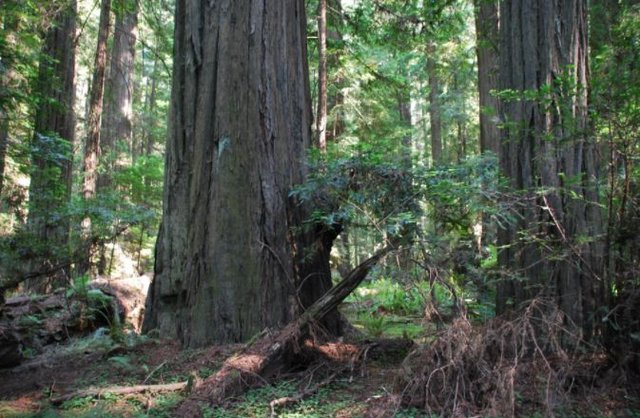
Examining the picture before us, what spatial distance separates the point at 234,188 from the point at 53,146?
5185mm

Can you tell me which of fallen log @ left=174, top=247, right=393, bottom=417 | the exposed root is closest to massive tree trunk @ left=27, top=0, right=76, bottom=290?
fallen log @ left=174, top=247, right=393, bottom=417

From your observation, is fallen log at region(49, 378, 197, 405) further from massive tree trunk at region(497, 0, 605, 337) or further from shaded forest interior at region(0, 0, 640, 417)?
massive tree trunk at region(497, 0, 605, 337)

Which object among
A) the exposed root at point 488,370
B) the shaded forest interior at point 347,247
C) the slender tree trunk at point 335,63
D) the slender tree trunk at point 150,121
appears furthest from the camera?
the slender tree trunk at point 150,121

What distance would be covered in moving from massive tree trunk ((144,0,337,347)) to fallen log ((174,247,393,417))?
571 mm

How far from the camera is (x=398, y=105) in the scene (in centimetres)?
2458

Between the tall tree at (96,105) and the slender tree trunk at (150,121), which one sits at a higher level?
the slender tree trunk at (150,121)

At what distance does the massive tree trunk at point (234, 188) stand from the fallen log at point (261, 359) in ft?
1.87

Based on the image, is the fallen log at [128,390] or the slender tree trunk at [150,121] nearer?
the fallen log at [128,390]

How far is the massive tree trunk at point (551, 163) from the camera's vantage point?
15.2 feet

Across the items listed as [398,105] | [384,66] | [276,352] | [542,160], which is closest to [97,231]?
[276,352]

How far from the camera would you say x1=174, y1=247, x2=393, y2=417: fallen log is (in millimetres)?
4513

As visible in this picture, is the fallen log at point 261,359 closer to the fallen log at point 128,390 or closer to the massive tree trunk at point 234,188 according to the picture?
the fallen log at point 128,390

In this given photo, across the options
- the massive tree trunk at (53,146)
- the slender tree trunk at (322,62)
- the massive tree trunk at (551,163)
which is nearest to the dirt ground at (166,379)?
the massive tree trunk at (53,146)

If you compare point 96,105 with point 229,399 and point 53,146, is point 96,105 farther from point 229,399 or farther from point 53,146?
point 229,399
